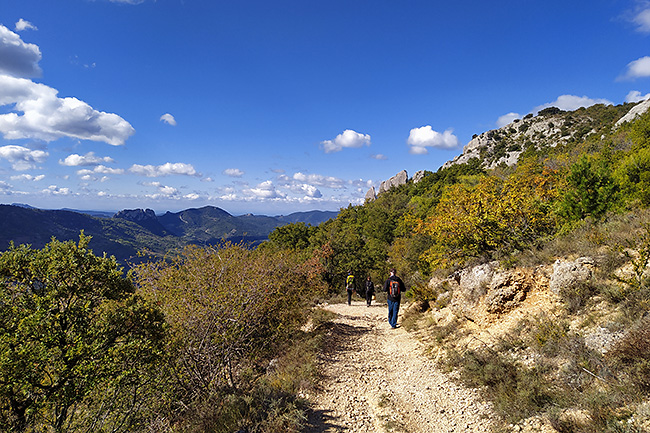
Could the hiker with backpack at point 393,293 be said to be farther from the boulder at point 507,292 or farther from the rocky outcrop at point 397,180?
the rocky outcrop at point 397,180

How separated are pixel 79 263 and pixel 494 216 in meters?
10.8

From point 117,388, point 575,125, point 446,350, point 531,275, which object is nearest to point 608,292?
point 531,275

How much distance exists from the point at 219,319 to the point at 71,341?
2.89 m

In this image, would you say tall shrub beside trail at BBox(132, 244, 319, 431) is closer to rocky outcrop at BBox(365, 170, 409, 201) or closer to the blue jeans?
the blue jeans

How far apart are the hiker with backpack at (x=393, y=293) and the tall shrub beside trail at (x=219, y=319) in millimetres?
2952

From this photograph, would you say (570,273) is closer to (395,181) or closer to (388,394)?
(388,394)

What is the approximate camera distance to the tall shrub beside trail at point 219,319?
19.6ft

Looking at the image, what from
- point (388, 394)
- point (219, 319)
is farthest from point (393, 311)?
point (219, 319)

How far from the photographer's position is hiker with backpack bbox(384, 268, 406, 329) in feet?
34.6

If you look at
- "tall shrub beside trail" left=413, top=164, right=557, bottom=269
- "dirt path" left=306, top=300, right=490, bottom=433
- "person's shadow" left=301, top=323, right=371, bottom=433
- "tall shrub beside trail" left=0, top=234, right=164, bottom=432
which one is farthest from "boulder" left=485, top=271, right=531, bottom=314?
"tall shrub beside trail" left=0, top=234, right=164, bottom=432

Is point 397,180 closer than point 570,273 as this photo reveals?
No

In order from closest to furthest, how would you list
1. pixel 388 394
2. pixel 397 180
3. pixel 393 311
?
pixel 388 394
pixel 393 311
pixel 397 180

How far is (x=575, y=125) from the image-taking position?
2440 inches

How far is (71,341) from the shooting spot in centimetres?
424
